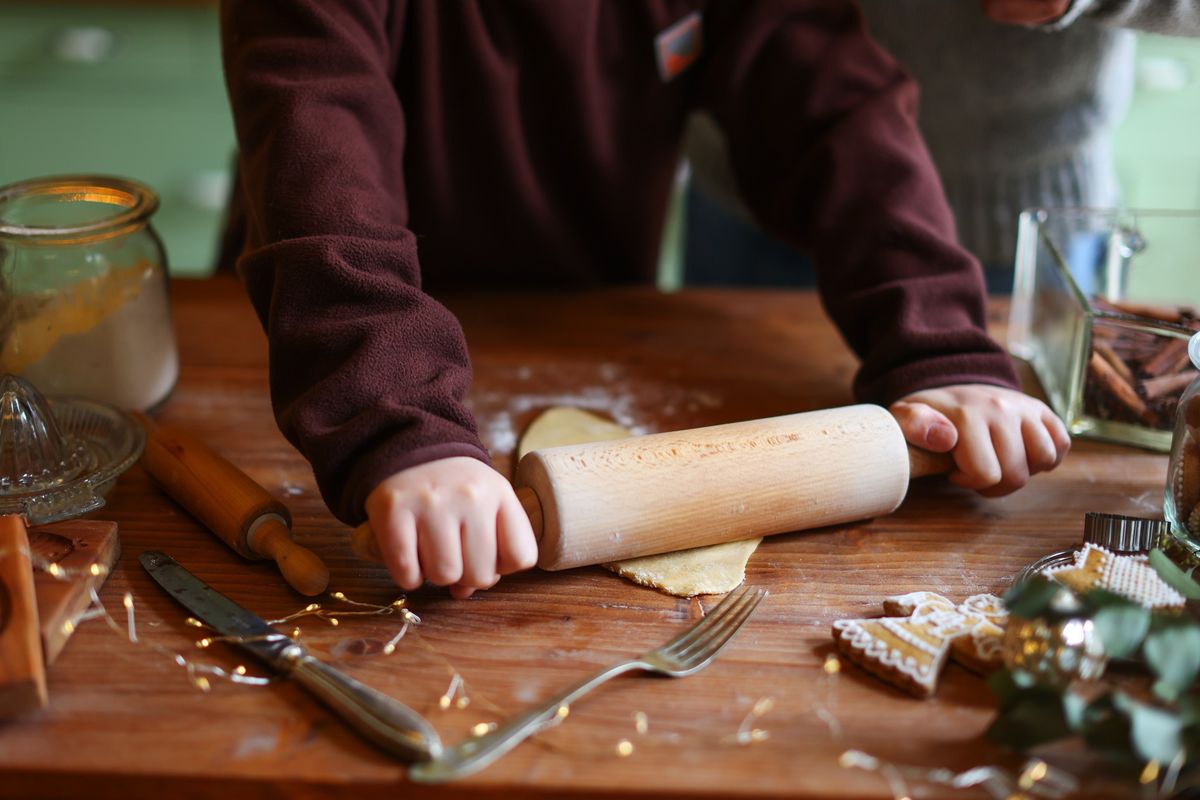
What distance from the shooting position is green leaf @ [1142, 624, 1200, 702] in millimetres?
510

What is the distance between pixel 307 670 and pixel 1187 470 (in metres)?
0.53

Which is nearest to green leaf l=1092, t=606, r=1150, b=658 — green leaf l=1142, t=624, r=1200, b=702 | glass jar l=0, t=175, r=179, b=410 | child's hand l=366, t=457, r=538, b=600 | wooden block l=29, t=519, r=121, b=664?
green leaf l=1142, t=624, r=1200, b=702

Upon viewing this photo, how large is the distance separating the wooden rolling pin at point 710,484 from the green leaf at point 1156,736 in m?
0.24

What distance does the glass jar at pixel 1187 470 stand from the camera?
0.66 meters

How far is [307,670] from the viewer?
56cm

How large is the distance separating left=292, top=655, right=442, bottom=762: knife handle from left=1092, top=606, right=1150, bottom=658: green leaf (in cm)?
32

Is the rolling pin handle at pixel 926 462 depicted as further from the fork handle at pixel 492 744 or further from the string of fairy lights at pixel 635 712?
the fork handle at pixel 492 744

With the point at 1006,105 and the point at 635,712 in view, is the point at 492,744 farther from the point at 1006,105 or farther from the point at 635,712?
the point at 1006,105

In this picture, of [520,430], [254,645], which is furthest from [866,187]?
[254,645]

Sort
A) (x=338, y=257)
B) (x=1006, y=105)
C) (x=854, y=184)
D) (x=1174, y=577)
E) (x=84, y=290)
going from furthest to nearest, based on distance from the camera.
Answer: (x=1006, y=105) < (x=854, y=184) < (x=84, y=290) < (x=338, y=257) < (x=1174, y=577)

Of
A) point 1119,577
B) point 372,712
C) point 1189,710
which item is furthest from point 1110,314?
point 372,712

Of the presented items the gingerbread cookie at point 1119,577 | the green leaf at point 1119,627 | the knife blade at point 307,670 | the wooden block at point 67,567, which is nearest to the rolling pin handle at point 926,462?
Answer: the gingerbread cookie at point 1119,577

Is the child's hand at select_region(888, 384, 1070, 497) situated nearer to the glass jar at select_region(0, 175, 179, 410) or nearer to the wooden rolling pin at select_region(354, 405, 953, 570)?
the wooden rolling pin at select_region(354, 405, 953, 570)

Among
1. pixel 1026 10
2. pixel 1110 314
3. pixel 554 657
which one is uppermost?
pixel 1026 10
